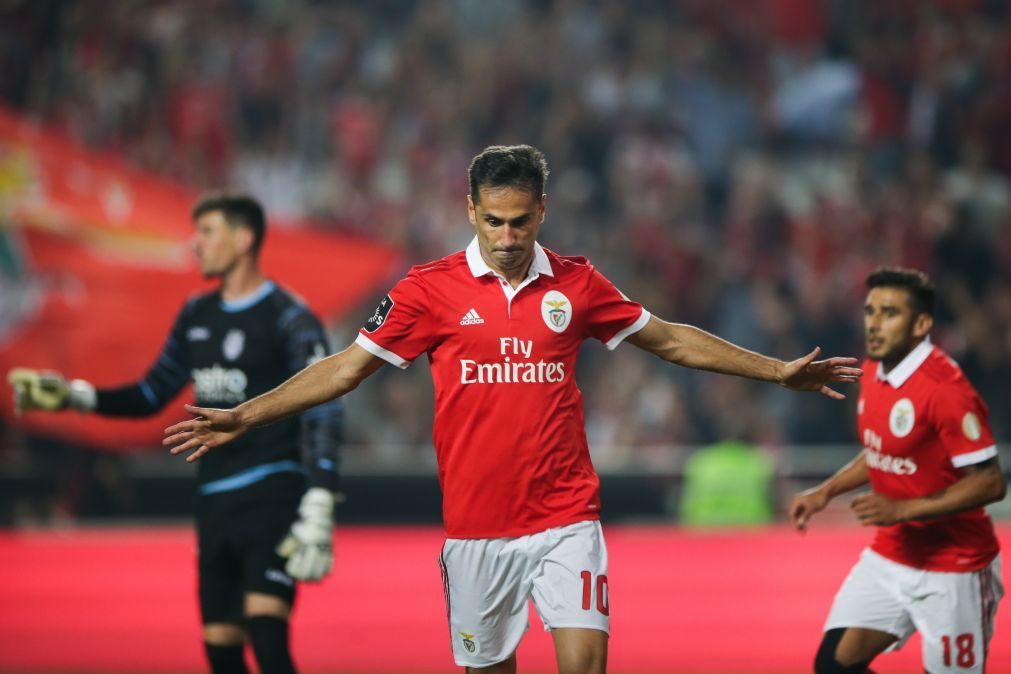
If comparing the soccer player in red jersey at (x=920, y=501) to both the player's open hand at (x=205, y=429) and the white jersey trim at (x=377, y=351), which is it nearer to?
the white jersey trim at (x=377, y=351)

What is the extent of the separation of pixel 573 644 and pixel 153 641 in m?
4.18

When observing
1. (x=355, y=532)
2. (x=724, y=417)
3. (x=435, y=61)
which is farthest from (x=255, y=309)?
(x=435, y=61)

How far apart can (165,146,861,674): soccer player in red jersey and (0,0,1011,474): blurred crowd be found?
875cm

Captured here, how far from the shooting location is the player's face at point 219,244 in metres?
Result: 6.29

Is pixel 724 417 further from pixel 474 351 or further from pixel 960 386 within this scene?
pixel 474 351

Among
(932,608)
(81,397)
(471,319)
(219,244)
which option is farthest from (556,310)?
(81,397)

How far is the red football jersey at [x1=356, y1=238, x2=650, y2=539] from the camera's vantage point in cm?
477

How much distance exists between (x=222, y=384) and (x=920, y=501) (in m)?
2.91

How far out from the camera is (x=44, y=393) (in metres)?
6.07

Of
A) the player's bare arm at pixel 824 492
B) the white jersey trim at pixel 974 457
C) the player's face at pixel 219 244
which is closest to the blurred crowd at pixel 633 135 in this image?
the player's bare arm at pixel 824 492

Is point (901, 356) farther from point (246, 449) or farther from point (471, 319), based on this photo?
point (246, 449)

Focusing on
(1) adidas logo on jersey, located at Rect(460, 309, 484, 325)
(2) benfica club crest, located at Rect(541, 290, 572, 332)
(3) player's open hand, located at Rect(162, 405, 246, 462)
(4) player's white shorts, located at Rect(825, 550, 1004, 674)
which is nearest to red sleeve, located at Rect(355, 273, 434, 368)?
(1) adidas logo on jersey, located at Rect(460, 309, 484, 325)

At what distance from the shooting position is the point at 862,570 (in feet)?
18.8

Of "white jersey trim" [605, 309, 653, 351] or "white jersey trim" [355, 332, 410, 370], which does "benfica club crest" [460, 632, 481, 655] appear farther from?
"white jersey trim" [605, 309, 653, 351]
